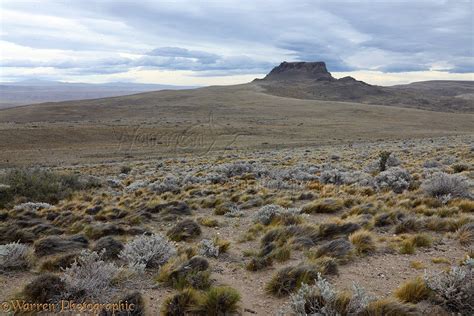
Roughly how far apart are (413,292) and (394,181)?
7.63m

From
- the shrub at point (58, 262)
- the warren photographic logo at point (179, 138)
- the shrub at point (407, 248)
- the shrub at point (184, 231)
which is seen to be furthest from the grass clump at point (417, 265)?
the warren photographic logo at point (179, 138)

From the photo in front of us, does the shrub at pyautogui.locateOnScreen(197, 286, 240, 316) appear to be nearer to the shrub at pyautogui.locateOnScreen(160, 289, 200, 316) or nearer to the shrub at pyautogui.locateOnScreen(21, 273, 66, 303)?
the shrub at pyautogui.locateOnScreen(160, 289, 200, 316)

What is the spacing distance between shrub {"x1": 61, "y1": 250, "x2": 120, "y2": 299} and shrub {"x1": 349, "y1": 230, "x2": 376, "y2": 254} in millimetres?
3867

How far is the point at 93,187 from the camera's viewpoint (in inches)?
611

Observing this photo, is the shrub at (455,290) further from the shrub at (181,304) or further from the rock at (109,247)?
the rock at (109,247)

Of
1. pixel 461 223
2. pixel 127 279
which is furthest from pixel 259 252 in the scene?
pixel 461 223

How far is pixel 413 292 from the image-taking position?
4.48 meters

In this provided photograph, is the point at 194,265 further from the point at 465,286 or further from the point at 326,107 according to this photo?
the point at 326,107

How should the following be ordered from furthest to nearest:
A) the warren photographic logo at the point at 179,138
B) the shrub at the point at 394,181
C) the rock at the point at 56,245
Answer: the warren photographic logo at the point at 179,138
the shrub at the point at 394,181
the rock at the point at 56,245

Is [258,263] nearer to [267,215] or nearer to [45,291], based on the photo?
[267,215]

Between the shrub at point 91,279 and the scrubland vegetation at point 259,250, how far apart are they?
16 millimetres

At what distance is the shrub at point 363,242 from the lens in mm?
6227

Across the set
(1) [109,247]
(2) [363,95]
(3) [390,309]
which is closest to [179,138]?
(1) [109,247]

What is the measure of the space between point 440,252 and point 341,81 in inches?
6286
